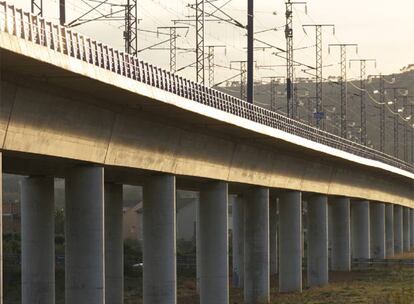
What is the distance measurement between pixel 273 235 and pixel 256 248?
30125 millimetres

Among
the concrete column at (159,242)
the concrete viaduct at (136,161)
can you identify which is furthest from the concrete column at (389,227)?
the concrete column at (159,242)

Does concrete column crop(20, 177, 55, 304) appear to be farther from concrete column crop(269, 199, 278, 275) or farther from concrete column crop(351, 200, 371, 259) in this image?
concrete column crop(351, 200, 371, 259)

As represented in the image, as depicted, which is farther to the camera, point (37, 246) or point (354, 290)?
point (354, 290)

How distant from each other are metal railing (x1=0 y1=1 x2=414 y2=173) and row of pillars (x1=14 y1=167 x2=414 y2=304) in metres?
3.84

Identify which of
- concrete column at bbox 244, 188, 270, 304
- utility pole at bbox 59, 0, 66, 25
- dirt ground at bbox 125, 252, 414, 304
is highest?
utility pole at bbox 59, 0, 66, 25

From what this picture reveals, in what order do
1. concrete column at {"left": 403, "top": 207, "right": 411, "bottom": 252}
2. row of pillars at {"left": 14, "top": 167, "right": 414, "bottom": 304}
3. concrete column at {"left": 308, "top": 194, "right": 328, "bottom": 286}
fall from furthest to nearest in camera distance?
concrete column at {"left": 403, "top": 207, "right": 411, "bottom": 252}, concrete column at {"left": 308, "top": 194, "right": 328, "bottom": 286}, row of pillars at {"left": 14, "top": 167, "right": 414, "bottom": 304}

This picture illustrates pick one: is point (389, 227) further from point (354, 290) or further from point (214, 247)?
point (214, 247)

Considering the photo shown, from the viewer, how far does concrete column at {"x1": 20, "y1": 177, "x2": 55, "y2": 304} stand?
53.9 metres

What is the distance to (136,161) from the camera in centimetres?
4953

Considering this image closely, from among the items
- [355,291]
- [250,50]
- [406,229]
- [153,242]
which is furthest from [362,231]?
[153,242]

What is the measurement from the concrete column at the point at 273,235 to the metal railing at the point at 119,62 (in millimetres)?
27504

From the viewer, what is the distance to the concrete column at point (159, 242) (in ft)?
174

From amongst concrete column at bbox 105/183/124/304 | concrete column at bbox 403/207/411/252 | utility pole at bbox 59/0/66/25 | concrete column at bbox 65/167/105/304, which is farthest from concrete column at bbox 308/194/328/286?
concrete column at bbox 403/207/411/252

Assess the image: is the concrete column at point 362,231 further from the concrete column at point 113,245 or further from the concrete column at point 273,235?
the concrete column at point 113,245
